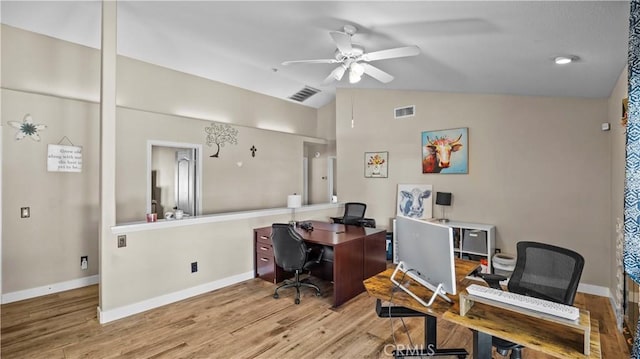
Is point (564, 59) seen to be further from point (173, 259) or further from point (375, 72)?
point (173, 259)

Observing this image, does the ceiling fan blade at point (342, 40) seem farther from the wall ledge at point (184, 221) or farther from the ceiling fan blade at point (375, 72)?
the wall ledge at point (184, 221)

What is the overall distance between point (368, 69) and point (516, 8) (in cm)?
149

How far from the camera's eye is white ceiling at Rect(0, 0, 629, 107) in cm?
214

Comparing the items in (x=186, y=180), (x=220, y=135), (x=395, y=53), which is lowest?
(x=186, y=180)

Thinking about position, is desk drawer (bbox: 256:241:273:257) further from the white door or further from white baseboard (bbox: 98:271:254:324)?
the white door

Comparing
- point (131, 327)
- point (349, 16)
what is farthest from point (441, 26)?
point (131, 327)

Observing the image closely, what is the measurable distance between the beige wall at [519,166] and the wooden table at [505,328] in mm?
3113

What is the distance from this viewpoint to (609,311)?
326 centimetres

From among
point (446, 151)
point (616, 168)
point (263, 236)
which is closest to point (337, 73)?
point (263, 236)

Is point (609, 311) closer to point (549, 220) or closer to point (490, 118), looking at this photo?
point (549, 220)

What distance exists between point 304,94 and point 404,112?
242 cm

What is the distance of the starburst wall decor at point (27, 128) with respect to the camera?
11.9ft

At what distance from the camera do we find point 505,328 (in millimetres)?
1454

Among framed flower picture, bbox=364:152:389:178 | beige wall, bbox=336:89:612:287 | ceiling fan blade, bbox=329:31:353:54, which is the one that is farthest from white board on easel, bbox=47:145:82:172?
beige wall, bbox=336:89:612:287
